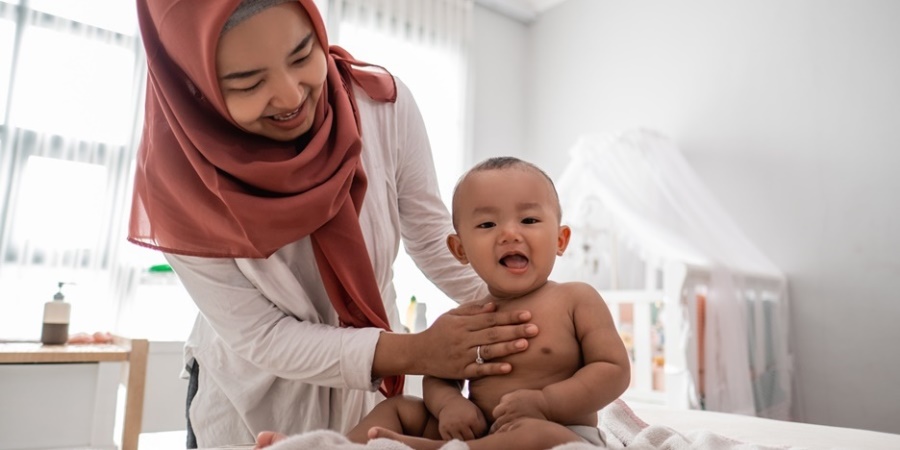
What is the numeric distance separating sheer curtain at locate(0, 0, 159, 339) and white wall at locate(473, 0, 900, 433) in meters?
2.86

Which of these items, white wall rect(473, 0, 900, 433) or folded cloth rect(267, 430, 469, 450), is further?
white wall rect(473, 0, 900, 433)

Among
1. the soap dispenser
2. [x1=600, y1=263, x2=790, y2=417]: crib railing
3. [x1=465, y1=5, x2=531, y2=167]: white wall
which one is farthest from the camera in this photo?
[x1=465, y1=5, x2=531, y2=167]: white wall

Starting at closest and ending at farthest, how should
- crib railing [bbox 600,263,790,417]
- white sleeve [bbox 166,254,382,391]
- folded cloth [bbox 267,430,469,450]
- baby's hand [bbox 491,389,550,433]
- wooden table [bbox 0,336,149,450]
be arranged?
1. folded cloth [bbox 267,430,469,450]
2. baby's hand [bbox 491,389,550,433]
3. white sleeve [bbox 166,254,382,391]
4. wooden table [bbox 0,336,149,450]
5. crib railing [bbox 600,263,790,417]

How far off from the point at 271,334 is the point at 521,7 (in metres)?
4.06

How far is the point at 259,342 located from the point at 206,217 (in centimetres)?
22

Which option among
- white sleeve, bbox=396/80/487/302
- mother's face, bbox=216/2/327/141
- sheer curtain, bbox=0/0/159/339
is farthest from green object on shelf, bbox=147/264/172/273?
mother's face, bbox=216/2/327/141

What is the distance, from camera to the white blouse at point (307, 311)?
0.95 metres

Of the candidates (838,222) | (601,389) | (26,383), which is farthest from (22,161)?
(838,222)

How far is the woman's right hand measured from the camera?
880 millimetres

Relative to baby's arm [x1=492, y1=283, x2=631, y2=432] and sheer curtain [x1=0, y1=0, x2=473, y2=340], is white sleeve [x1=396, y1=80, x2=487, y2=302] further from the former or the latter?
sheer curtain [x1=0, y1=0, x2=473, y2=340]

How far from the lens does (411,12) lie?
3.97m

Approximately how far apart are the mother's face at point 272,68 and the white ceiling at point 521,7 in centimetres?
365

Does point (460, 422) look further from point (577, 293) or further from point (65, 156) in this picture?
point (65, 156)

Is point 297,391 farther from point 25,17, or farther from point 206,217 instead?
point 25,17
